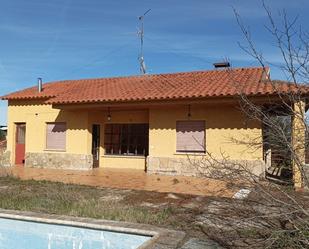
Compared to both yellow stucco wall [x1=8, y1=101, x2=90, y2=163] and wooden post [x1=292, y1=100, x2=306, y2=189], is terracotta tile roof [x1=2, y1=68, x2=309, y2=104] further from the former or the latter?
wooden post [x1=292, y1=100, x2=306, y2=189]

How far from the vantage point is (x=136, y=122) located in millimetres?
19391

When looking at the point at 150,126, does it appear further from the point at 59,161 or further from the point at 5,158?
the point at 5,158

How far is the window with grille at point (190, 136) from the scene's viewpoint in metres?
17.2

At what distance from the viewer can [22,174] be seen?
681 inches

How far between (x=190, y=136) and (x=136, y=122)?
3179mm

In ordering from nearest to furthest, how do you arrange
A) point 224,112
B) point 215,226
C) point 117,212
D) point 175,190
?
1. point 215,226
2. point 117,212
3. point 175,190
4. point 224,112

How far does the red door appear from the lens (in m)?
22.5

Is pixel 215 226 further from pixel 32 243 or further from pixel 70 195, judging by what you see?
pixel 70 195

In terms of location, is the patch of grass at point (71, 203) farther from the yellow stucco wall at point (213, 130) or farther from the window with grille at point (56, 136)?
the window with grille at point (56, 136)

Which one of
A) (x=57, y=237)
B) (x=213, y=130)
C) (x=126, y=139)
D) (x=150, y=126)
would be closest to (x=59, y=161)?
(x=126, y=139)

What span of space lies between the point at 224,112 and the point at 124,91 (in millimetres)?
5167

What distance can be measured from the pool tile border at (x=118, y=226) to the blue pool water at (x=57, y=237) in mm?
82

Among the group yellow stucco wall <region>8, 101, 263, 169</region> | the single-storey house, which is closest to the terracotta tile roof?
the single-storey house

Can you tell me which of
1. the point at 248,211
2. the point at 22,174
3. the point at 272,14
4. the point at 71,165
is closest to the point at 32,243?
the point at 248,211
